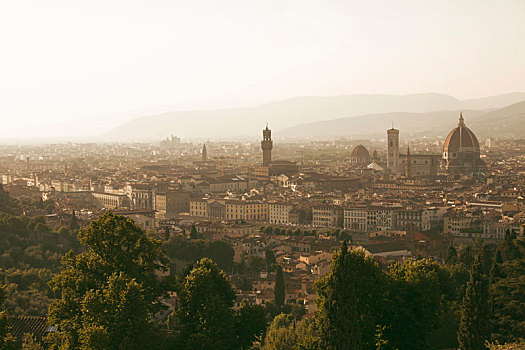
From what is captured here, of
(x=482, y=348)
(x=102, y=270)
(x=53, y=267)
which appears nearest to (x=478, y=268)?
(x=482, y=348)

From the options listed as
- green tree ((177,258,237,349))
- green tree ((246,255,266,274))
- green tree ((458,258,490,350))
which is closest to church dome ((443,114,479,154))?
green tree ((246,255,266,274))

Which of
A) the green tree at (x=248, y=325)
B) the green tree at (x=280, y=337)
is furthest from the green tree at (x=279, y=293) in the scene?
the green tree at (x=248, y=325)

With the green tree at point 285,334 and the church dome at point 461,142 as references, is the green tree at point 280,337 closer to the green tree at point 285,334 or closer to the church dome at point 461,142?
the green tree at point 285,334

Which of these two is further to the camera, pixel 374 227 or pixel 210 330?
pixel 374 227

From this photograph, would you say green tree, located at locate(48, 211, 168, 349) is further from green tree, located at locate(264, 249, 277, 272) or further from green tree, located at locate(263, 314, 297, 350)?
green tree, located at locate(264, 249, 277, 272)

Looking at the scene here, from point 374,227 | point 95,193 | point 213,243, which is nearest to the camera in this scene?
point 213,243

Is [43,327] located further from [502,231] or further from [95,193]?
[95,193]

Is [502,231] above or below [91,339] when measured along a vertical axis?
below
